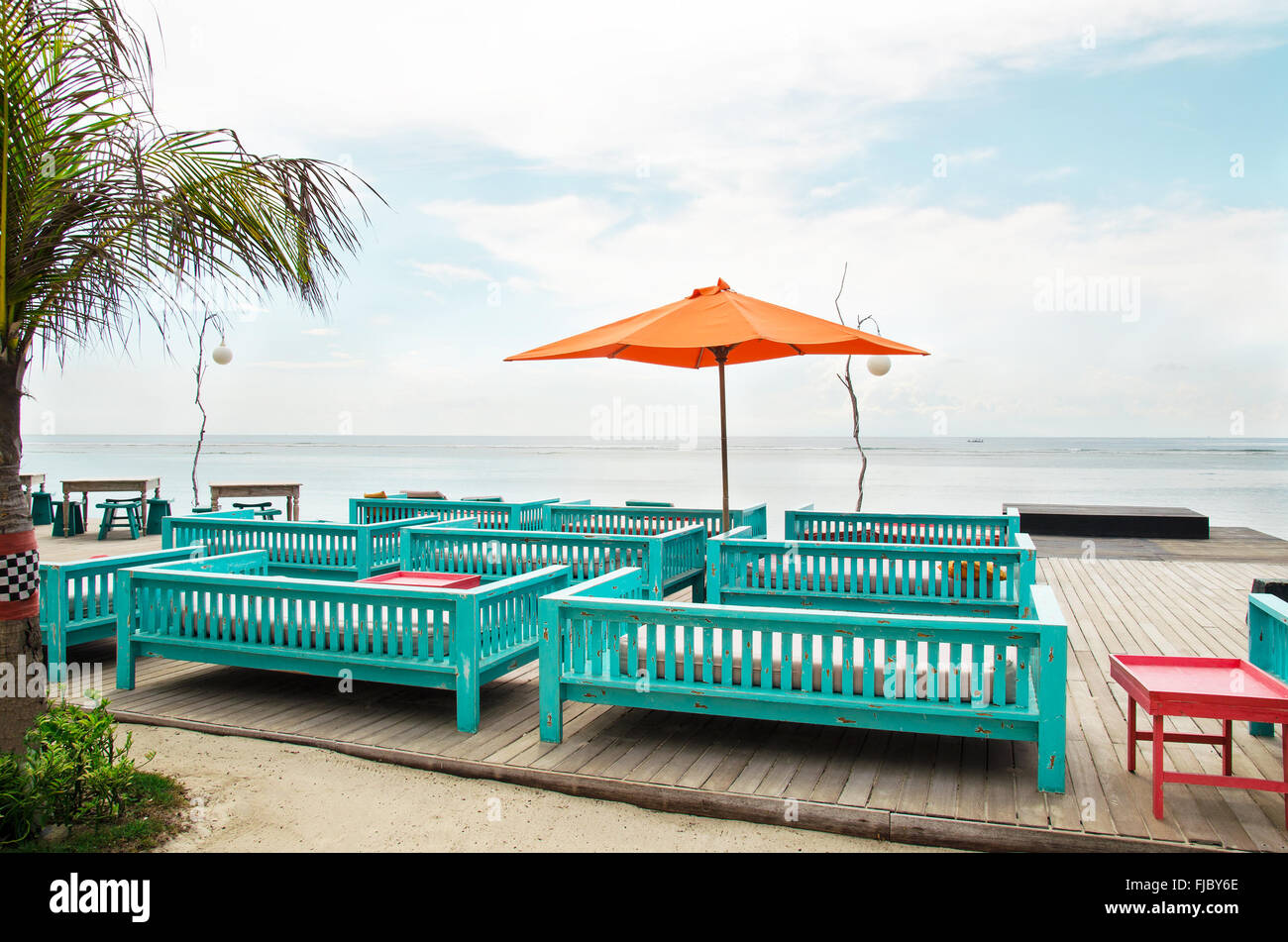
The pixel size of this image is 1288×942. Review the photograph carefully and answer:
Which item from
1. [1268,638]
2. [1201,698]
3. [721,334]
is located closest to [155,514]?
[721,334]

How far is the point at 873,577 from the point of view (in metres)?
5.83

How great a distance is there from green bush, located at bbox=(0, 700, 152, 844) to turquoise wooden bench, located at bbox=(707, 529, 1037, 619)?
3744 mm

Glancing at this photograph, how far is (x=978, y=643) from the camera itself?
3.21 meters

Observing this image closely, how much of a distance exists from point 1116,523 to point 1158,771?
11.4m

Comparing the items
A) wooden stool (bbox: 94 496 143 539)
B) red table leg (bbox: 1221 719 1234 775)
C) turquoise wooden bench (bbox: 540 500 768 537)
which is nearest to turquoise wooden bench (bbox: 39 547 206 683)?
turquoise wooden bench (bbox: 540 500 768 537)

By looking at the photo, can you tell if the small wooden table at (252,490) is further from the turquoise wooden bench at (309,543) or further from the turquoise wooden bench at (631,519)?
the turquoise wooden bench at (631,519)

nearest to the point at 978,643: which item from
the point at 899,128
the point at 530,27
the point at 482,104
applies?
Result: the point at 530,27

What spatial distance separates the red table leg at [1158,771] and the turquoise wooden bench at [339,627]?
2.98 m

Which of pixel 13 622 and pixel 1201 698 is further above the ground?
pixel 13 622

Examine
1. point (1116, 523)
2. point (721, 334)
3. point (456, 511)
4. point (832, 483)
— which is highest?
point (721, 334)

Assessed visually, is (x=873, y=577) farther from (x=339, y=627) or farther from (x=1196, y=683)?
(x=339, y=627)

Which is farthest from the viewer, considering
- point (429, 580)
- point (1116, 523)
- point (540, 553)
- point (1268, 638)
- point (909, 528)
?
point (1116, 523)

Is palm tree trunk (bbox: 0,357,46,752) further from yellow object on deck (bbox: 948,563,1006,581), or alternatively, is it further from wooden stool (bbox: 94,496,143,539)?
wooden stool (bbox: 94,496,143,539)
